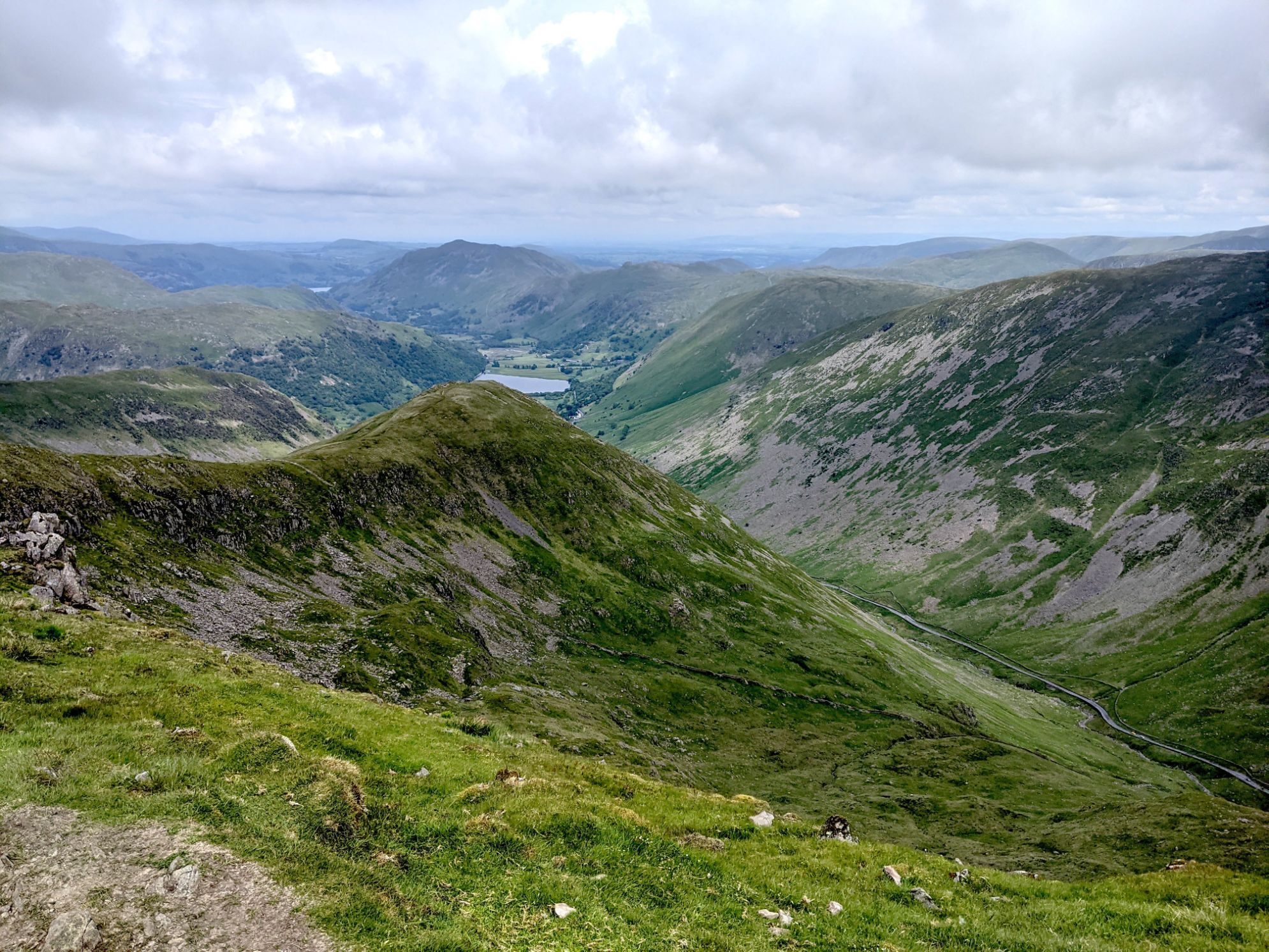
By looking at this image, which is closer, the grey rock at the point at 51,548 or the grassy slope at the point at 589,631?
the grey rock at the point at 51,548

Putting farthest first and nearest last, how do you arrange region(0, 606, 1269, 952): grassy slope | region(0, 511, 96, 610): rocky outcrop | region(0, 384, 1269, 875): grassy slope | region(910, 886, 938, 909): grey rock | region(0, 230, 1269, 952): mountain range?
region(0, 384, 1269, 875): grassy slope → region(0, 511, 96, 610): rocky outcrop → region(910, 886, 938, 909): grey rock → region(0, 230, 1269, 952): mountain range → region(0, 606, 1269, 952): grassy slope

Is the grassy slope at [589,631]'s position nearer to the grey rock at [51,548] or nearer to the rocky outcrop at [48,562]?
the rocky outcrop at [48,562]

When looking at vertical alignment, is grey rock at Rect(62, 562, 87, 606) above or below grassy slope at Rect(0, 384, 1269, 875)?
above

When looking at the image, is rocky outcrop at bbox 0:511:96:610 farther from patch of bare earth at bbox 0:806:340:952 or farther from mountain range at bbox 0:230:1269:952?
patch of bare earth at bbox 0:806:340:952

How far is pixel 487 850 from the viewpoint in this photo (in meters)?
24.2

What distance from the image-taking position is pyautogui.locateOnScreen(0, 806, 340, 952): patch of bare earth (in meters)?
17.1

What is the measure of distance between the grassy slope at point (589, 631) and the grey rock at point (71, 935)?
43570 millimetres

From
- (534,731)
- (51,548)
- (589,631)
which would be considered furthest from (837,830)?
(589,631)

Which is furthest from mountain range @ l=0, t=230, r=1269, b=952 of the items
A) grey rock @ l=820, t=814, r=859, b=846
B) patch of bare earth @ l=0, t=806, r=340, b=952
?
grey rock @ l=820, t=814, r=859, b=846

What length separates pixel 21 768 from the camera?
22.6 metres

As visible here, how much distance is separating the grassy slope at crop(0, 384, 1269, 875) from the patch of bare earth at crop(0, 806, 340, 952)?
40.1 m

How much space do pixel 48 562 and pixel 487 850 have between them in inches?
1937

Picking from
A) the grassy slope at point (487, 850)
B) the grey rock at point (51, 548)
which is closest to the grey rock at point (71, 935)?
the grassy slope at point (487, 850)

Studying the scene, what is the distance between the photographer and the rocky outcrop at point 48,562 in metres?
45.8
